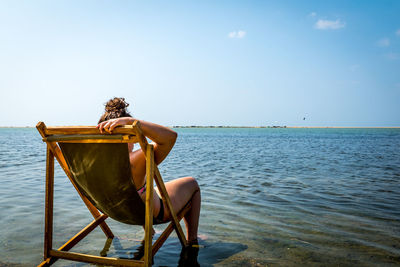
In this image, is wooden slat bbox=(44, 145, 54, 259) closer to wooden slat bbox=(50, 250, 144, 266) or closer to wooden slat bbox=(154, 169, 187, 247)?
wooden slat bbox=(50, 250, 144, 266)

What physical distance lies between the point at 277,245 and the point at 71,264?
2189mm

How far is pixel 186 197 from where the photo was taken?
295 centimetres

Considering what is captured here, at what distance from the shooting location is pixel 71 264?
9.36 ft

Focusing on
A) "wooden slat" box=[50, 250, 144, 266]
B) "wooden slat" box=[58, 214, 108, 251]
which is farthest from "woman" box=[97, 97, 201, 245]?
"wooden slat" box=[58, 214, 108, 251]

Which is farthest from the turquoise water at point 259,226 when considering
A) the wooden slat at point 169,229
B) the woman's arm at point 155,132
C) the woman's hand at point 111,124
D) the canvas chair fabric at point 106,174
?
the woman's hand at point 111,124

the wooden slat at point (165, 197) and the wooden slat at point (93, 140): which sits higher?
the wooden slat at point (93, 140)

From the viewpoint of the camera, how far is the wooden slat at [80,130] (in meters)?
1.96

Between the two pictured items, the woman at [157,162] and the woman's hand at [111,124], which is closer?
the woman's hand at [111,124]

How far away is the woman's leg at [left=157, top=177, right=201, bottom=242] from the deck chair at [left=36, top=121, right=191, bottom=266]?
0.18 meters

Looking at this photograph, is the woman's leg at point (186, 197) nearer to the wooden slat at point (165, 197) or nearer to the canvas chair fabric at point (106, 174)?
the wooden slat at point (165, 197)

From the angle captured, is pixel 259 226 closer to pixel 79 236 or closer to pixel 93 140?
pixel 79 236

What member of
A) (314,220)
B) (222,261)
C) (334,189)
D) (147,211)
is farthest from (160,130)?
(334,189)

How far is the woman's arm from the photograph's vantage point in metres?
2.01

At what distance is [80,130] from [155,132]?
533mm
